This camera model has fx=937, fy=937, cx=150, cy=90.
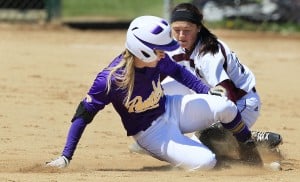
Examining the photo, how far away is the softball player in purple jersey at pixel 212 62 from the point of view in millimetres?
6488

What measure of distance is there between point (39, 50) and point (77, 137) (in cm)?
657

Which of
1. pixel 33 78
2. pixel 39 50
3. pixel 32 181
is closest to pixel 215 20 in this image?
pixel 39 50

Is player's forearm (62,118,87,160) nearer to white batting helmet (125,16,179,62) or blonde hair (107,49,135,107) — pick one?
blonde hair (107,49,135,107)

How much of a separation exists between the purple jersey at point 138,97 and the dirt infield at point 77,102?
0.36 meters

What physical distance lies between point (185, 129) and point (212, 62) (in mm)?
498

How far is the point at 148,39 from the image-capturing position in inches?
237

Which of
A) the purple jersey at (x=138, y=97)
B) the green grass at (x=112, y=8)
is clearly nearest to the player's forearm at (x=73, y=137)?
the purple jersey at (x=138, y=97)

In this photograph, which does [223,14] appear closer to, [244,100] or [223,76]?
[244,100]

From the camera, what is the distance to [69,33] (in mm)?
14719

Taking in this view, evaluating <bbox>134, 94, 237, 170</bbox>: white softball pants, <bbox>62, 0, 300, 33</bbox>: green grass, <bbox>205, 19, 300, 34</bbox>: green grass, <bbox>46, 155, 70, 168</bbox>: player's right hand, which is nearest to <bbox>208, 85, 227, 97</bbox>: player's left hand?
<bbox>134, 94, 237, 170</bbox>: white softball pants

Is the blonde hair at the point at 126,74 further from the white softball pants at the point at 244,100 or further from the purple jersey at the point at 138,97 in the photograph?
the white softball pants at the point at 244,100

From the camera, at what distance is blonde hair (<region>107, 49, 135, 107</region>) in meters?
6.04

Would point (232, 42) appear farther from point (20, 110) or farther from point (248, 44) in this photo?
point (20, 110)

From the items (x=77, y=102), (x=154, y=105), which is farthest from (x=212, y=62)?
(x=77, y=102)
